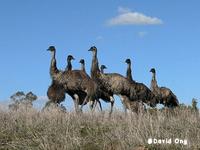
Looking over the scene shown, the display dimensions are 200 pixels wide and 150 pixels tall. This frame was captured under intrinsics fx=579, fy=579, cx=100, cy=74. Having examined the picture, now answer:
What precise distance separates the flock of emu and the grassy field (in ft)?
19.6

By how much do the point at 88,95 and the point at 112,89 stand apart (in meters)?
1.62

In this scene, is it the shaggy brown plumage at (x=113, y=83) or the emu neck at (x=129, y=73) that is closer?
the shaggy brown plumage at (x=113, y=83)

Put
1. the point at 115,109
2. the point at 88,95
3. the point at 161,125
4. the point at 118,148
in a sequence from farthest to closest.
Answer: the point at 88,95
the point at 115,109
the point at 161,125
the point at 118,148

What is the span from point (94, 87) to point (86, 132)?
9.07 m

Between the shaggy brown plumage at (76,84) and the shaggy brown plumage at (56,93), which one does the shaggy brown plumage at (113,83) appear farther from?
the shaggy brown plumage at (56,93)

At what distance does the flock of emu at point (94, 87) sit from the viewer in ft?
69.9

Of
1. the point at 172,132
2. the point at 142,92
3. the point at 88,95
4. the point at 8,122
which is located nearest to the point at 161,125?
the point at 172,132

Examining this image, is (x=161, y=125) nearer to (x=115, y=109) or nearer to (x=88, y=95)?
(x=115, y=109)

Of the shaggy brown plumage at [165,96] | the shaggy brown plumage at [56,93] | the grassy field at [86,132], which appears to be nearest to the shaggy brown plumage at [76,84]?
the shaggy brown plumage at [56,93]

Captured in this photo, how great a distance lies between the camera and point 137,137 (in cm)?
1069

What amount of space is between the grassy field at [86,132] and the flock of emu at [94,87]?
19.6ft

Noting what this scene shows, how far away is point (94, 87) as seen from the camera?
21406mm

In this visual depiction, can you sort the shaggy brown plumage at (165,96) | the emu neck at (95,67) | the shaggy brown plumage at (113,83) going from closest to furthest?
the shaggy brown plumage at (113,83)
the emu neck at (95,67)
the shaggy brown plumage at (165,96)

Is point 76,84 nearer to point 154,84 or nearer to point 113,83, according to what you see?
point 113,83
